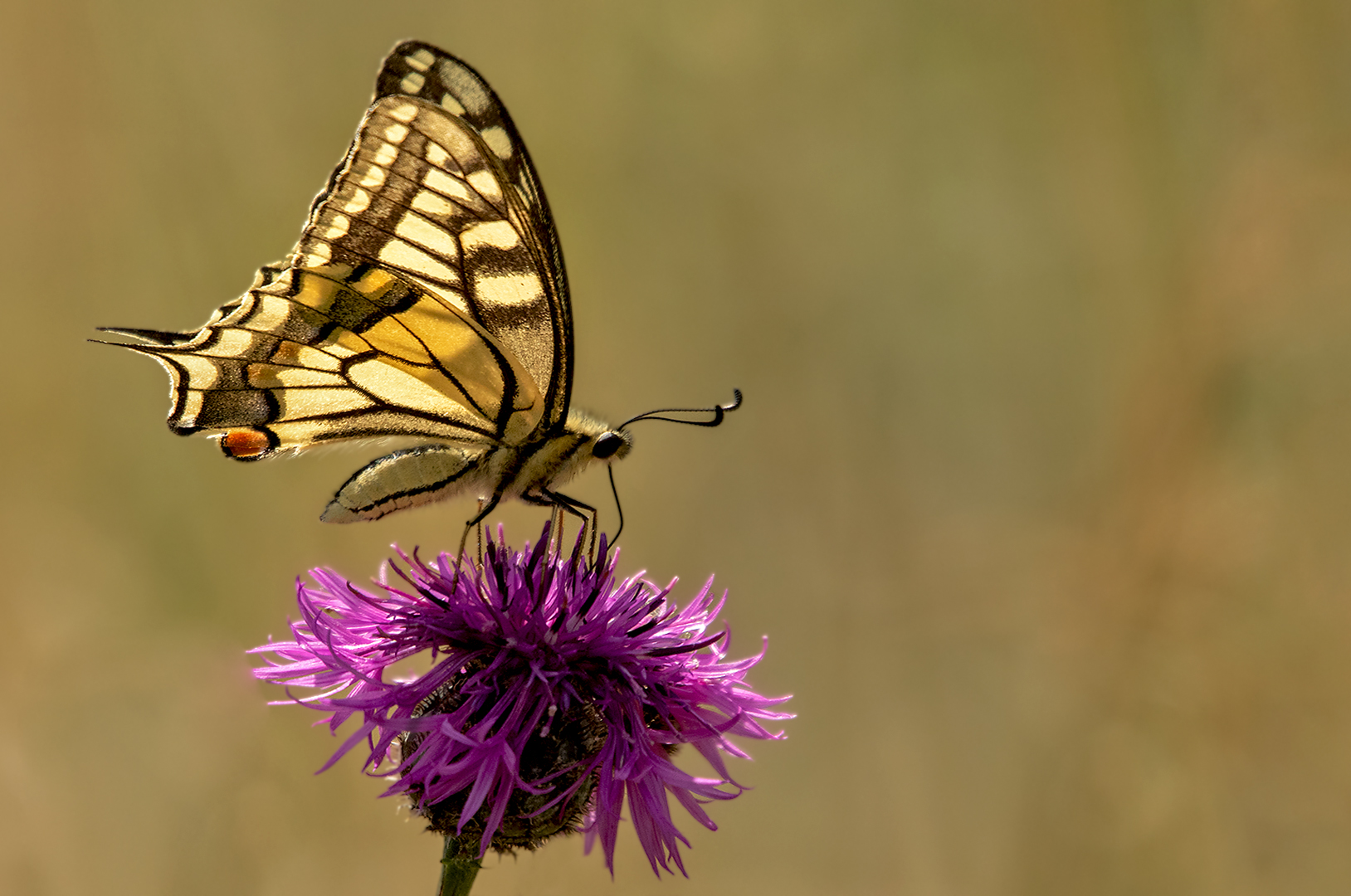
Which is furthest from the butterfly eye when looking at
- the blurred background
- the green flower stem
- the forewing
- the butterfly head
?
the blurred background

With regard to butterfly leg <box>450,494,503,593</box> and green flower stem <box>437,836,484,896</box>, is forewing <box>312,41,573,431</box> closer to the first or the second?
butterfly leg <box>450,494,503,593</box>

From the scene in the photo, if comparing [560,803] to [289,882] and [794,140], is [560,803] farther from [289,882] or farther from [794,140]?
[794,140]

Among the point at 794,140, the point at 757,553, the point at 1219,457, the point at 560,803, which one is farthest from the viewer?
the point at 794,140

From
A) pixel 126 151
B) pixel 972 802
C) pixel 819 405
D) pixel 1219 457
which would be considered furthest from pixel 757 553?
pixel 126 151

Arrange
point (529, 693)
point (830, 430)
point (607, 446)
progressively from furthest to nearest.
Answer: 1. point (830, 430)
2. point (607, 446)
3. point (529, 693)

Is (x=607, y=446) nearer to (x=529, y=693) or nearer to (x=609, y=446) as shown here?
(x=609, y=446)

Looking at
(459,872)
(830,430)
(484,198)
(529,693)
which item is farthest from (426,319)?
(830,430)

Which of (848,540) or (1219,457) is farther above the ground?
(1219,457)
